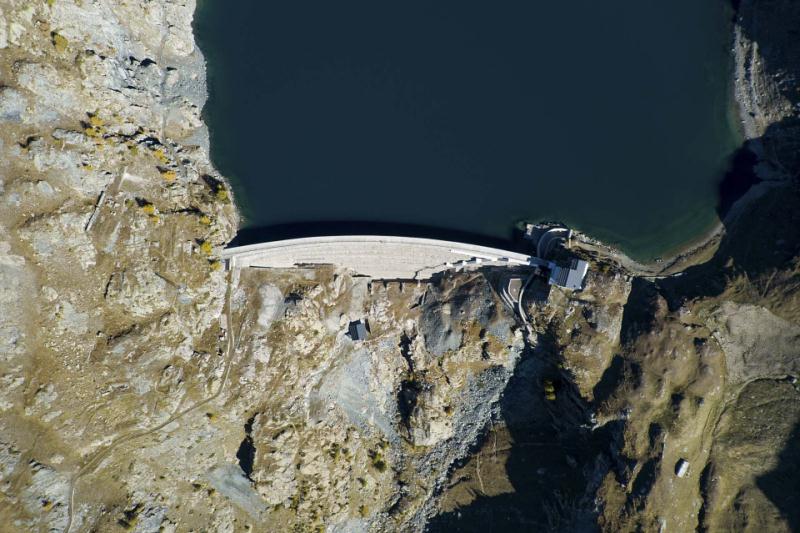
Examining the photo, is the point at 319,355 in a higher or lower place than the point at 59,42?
lower

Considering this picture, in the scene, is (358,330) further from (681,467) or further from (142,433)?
(681,467)

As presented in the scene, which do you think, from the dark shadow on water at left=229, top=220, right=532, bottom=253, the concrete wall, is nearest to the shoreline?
the dark shadow on water at left=229, top=220, right=532, bottom=253

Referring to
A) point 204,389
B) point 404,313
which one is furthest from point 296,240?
point 204,389

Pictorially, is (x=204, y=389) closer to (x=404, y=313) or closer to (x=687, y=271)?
(x=404, y=313)

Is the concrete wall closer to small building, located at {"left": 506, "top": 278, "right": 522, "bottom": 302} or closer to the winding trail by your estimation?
small building, located at {"left": 506, "top": 278, "right": 522, "bottom": 302}

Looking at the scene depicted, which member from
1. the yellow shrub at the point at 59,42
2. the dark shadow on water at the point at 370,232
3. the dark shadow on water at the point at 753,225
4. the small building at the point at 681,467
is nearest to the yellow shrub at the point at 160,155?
the dark shadow on water at the point at 370,232

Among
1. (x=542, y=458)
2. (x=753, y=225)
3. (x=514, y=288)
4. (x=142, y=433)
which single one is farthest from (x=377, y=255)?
(x=753, y=225)
